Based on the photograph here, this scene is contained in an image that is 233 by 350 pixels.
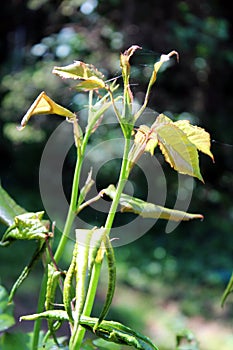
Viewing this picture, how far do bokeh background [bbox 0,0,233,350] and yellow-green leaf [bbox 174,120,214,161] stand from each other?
2.72 m

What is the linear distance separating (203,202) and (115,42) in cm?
164

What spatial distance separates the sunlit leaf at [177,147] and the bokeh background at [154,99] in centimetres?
273

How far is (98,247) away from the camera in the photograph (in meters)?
0.32

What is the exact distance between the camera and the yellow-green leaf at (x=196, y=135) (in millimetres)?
370

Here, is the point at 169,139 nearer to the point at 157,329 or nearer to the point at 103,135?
the point at 157,329

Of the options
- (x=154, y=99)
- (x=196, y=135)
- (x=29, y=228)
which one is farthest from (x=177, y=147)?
(x=154, y=99)

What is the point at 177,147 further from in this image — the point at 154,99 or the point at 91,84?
the point at 154,99

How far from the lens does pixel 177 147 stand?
0.35 meters

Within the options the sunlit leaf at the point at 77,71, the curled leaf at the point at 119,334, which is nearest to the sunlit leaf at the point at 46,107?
the sunlit leaf at the point at 77,71

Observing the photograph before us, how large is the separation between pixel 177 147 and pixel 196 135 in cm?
3

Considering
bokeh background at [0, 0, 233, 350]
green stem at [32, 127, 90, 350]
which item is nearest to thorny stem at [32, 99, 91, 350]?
green stem at [32, 127, 90, 350]

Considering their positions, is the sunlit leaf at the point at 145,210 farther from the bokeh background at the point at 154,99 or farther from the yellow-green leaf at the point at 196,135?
the bokeh background at the point at 154,99

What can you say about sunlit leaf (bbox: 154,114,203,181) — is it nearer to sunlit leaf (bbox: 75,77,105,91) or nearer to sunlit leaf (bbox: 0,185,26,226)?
Result: sunlit leaf (bbox: 75,77,105,91)

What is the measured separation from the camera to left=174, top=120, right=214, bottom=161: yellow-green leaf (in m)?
0.37
